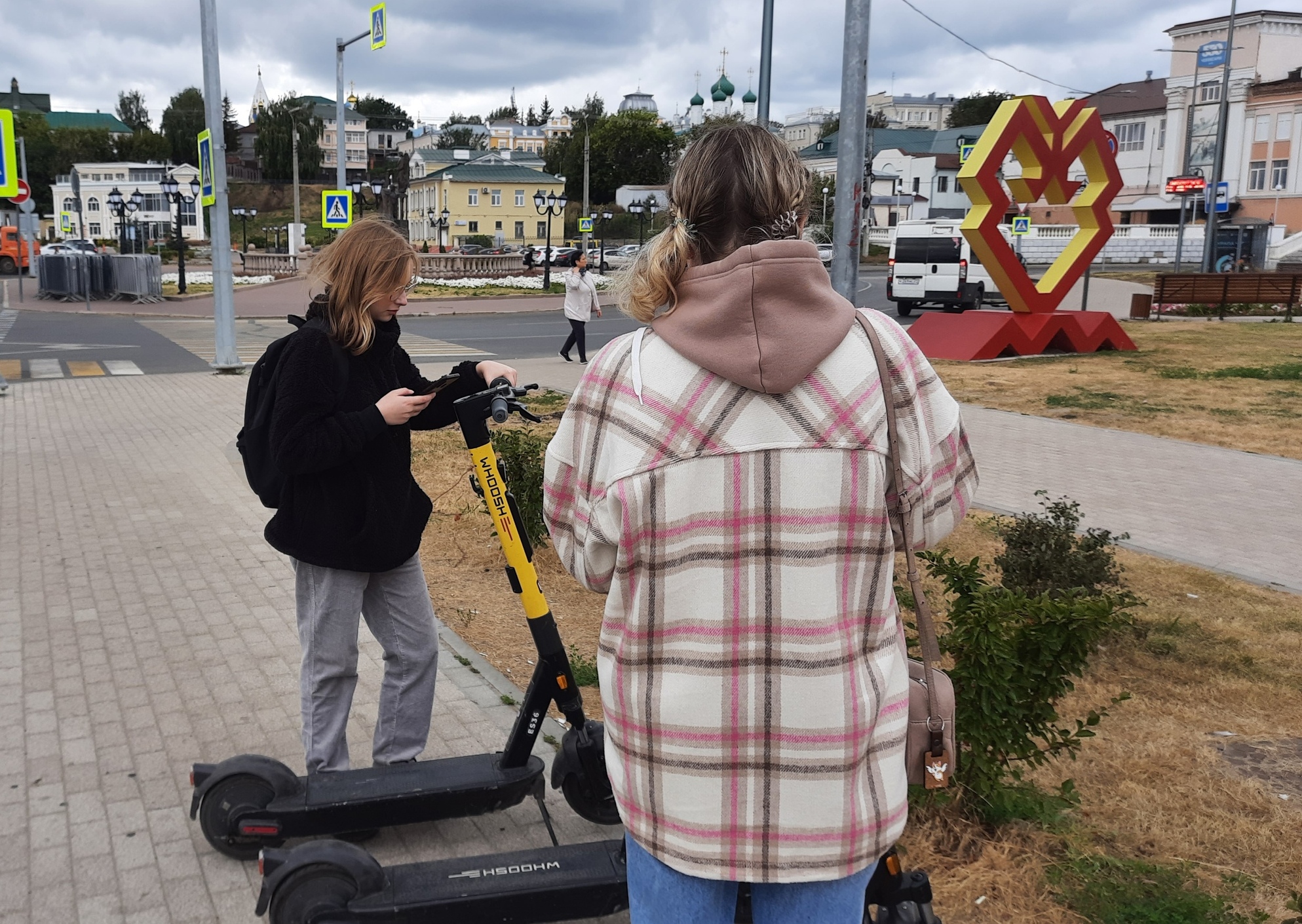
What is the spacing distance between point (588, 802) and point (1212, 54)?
69.7 meters

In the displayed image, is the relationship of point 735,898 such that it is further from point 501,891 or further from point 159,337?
point 159,337

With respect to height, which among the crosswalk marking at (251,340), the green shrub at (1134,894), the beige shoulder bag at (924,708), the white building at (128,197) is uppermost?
the white building at (128,197)

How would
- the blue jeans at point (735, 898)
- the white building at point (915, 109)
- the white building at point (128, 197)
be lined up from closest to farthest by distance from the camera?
the blue jeans at point (735, 898) → the white building at point (128, 197) → the white building at point (915, 109)

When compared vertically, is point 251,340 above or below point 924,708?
below

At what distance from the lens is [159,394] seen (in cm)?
1366

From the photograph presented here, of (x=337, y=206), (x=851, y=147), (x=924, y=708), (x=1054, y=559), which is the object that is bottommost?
(x=1054, y=559)

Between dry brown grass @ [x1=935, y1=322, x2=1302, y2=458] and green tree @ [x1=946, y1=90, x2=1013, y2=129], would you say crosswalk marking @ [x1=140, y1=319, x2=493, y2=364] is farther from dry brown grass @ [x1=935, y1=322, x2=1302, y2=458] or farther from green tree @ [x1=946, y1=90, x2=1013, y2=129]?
green tree @ [x1=946, y1=90, x2=1013, y2=129]

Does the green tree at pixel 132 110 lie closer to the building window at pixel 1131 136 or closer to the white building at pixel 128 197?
the white building at pixel 128 197

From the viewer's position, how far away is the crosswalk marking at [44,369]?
50.3 ft

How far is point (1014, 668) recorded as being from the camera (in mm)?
3043

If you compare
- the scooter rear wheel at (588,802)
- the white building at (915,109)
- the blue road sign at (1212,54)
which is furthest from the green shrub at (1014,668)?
the white building at (915,109)

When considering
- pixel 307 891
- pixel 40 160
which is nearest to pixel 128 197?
pixel 40 160

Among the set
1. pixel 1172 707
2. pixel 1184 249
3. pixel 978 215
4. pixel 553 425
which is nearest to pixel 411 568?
pixel 1172 707

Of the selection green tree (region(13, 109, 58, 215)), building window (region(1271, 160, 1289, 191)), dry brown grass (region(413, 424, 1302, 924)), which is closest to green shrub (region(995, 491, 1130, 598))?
dry brown grass (region(413, 424, 1302, 924))
